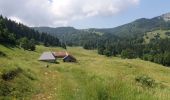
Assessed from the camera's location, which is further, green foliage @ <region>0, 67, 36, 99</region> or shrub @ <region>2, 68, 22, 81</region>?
shrub @ <region>2, 68, 22, 81</region>

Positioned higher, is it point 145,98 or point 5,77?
point 145,98

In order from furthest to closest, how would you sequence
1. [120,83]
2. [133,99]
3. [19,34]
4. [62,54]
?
[19,34] < [62,54] < [120,83] < [133,99]

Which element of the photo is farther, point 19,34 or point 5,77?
point 19,34

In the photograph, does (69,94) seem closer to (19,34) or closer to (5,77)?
(5,77)

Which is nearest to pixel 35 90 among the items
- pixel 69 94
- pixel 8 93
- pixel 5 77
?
pixel 5 77

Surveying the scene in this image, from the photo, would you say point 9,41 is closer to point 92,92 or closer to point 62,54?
point 62,54

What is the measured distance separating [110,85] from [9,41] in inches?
5035

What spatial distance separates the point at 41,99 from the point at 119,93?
1501cm

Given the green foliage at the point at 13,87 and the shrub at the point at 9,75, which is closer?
the green foliage at the point at 13,87

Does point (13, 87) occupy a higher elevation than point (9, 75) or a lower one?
lower

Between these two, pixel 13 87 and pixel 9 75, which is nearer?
pixel 13 87

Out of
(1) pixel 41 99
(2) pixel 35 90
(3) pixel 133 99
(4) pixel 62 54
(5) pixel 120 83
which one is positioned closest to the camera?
(3) pixel 133 99

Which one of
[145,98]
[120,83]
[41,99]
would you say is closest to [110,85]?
[120,83]

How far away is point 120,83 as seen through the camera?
8875 millimetres
